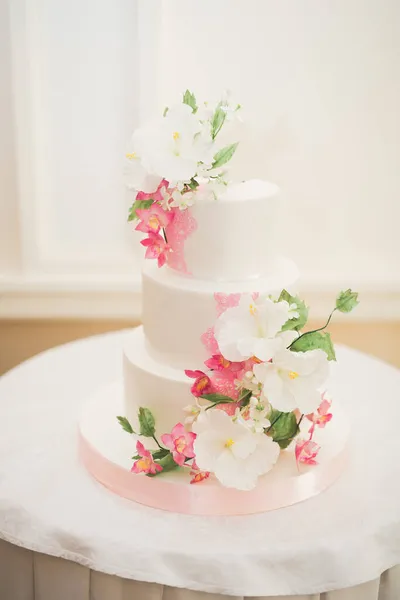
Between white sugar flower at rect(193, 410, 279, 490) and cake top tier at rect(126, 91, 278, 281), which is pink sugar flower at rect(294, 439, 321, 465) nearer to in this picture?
white sugar flower at rect(193, 410, 279, 490)

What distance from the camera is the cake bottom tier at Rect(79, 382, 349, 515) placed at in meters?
1.07

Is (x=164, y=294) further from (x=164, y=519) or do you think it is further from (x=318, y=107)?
(x=318, y=107)

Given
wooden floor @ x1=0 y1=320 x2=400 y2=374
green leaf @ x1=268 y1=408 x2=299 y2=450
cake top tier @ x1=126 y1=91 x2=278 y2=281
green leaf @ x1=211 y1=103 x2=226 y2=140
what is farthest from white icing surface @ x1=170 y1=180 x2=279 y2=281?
wooden floor @ x1=0 y1=320 x2=400 y2=374

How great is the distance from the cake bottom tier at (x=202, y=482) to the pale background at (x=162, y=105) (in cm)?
55

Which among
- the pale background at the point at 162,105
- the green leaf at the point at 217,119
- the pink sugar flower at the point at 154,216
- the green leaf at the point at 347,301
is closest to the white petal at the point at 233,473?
the green leaf at the point at 347,301

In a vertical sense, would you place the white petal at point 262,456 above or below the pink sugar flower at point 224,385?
below

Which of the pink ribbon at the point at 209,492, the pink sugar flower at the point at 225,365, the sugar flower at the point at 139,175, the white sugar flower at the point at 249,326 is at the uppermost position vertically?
the sugar flower at the point at 139,175

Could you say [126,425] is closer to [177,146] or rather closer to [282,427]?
[282,427]

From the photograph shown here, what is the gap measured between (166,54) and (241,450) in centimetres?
95

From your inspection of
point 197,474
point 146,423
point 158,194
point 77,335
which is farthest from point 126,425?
point 77,335

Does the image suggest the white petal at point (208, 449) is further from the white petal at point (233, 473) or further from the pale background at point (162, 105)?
the pale background at point (162, 105)

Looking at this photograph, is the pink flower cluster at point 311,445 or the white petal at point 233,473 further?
the pink flower cluster at point 311,445

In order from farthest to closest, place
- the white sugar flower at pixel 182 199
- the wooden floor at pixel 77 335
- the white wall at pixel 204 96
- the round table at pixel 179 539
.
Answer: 1. the wooden floor at pixel 77 335
2. the white wall at pixel 204 96
3. the white sugar flower at pixel 182 199
4. the round table at pixel 179 539

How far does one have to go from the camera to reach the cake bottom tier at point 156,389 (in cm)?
111
